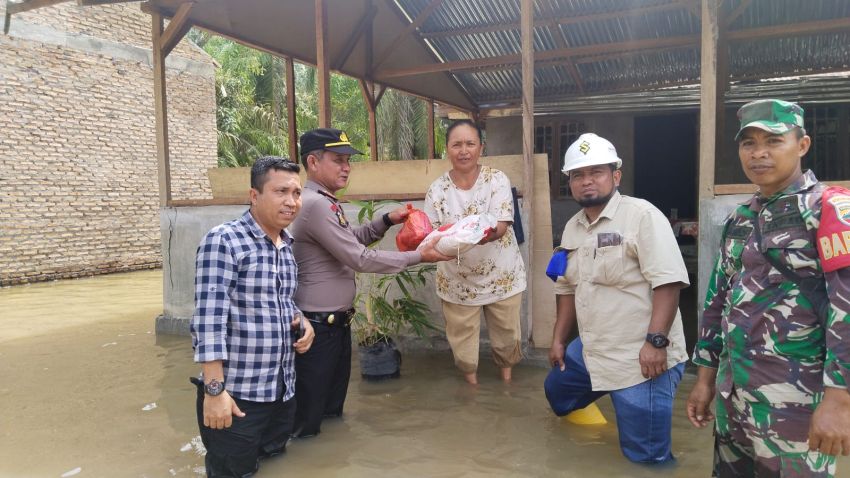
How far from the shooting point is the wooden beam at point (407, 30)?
7586 mm

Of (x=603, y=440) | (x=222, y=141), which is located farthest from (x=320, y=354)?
(x=222, y=141)

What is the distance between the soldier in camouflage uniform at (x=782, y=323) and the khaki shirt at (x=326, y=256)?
1.79m

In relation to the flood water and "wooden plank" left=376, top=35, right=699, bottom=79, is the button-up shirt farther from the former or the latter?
"wooden plank" left=376, top=35, right=699, bottom=79

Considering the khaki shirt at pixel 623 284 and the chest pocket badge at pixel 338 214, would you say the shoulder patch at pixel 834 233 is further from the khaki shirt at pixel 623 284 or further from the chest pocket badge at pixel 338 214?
the chest pocket badge at pixel 338 214

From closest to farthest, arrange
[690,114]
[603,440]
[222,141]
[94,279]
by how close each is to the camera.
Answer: [603,440] → [690,114] → [94,279] → [222,141]

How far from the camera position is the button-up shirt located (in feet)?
8.28

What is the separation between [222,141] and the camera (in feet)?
63.2

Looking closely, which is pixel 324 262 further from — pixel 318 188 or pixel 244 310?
pixel 244 310

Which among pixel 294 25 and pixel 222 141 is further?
pixel 222 141

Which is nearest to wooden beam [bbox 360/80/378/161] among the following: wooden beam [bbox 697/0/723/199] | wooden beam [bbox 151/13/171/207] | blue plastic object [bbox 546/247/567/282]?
wooden beam [bbox 151/13/171/207]

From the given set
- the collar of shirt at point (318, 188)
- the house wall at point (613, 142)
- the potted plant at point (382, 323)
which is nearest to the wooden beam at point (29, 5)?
the potted plant at point (382, 323)

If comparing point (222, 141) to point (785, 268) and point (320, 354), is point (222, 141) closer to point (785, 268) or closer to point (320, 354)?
point (320, 354)

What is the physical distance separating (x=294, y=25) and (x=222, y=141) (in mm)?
12947

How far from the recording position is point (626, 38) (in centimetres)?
804
